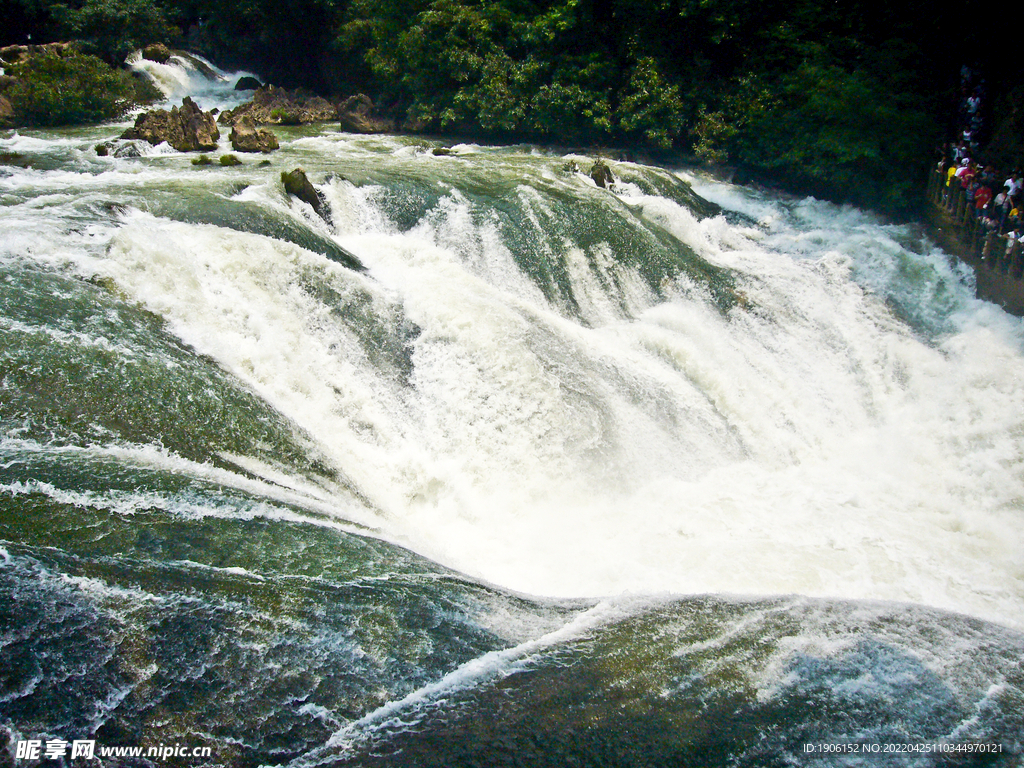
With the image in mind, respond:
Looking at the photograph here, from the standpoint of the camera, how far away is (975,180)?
408 inches

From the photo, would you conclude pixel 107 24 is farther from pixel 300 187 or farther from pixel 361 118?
pixel 300 187

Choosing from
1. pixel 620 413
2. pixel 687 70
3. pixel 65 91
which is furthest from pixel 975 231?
pixel 65 91

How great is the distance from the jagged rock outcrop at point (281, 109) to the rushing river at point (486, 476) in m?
6.63

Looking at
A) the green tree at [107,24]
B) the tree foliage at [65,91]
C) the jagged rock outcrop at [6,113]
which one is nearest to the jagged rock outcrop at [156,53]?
the green tree at [107,24]

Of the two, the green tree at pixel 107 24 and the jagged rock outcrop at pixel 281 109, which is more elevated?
the green tree at pixel 107 24

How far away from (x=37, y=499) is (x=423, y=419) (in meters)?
3.43

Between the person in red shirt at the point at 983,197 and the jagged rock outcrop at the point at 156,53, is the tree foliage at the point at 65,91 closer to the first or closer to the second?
the jagged rock outcrop at the point at 156,53

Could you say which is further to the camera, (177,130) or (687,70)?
(687,70)

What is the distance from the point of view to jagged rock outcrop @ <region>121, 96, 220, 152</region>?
11.4 metres

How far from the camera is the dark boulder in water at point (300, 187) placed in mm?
8445

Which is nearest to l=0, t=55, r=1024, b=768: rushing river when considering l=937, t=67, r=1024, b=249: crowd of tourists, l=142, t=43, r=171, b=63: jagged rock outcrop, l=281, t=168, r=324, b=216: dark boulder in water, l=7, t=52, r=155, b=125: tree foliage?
l=281, t=168, r=324, b=216: dark boulder in water

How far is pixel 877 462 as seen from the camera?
24.0ft

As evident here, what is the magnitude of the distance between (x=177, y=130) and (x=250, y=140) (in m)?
1.18

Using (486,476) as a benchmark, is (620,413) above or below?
above
